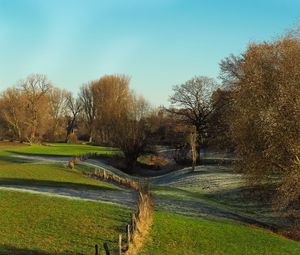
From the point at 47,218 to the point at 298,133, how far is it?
54.4 feet

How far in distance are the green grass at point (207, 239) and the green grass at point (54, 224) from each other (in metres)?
2.03

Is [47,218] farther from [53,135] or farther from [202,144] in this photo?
[53,135]

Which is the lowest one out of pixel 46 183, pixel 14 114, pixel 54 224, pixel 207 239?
pixel 207 239

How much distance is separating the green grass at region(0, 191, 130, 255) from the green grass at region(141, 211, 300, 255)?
2.03 metres

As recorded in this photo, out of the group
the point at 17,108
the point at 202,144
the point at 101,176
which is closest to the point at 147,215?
the point at 101,176

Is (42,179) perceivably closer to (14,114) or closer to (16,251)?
(16,251)

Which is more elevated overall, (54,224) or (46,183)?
(46,183)

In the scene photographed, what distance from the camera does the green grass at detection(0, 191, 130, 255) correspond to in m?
20.1

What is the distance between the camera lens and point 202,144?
83688 millimetres

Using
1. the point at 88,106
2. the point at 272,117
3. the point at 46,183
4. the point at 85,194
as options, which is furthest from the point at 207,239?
the point at 88,106

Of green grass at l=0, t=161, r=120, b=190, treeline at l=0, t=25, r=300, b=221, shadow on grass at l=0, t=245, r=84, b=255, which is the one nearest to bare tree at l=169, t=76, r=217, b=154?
treeline at l=0, t=25, r=300, b=221

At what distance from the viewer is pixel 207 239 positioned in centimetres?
2608

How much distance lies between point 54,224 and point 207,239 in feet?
26.0

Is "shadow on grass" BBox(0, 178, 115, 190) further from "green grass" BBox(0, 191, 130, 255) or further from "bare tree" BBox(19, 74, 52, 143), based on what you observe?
"bare tree" BBox(19, 74, 52, 143)
